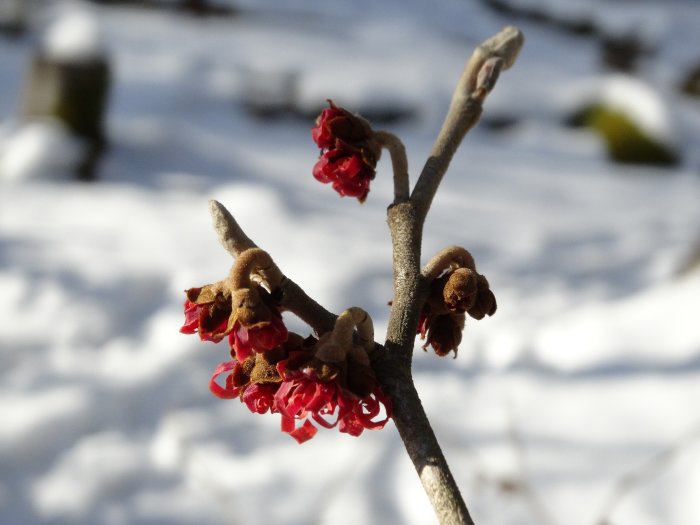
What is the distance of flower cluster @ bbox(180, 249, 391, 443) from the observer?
37cm

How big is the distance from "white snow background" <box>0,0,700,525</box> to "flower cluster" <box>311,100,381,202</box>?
46.2 inches

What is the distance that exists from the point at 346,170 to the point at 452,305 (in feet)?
0.36

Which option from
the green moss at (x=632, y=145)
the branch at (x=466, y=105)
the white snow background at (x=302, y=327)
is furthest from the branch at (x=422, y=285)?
the green moss at (x=632, y=145)

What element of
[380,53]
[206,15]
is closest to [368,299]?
[380,53]

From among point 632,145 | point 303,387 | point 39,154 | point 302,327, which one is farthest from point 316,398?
point 632,145

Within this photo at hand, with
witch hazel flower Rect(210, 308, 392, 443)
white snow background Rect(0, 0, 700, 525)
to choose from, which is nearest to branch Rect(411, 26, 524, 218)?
witch hazel flower Rect(210, 308, 392, 443)

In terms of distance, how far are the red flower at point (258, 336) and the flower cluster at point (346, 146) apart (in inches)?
4.9

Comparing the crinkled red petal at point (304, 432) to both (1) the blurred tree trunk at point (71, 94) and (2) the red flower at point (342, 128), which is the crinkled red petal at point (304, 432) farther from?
(1) the blurred tree trunk at point (71, 94)

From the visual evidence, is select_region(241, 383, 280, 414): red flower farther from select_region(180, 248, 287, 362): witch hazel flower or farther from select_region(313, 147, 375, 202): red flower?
select_region(313, 147, 375, 202): red flower

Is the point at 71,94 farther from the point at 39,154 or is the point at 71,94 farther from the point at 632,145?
the point at 632,145

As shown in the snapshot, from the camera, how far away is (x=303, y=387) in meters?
0.39

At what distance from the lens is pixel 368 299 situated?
2.34 m

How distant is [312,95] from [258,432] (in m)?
3.00

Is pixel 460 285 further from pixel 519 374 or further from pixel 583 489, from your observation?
pixel 519 374
